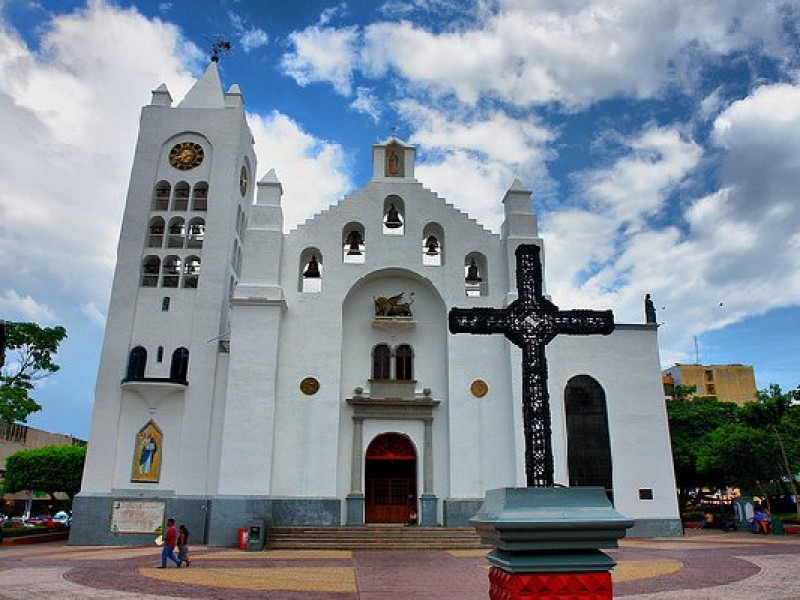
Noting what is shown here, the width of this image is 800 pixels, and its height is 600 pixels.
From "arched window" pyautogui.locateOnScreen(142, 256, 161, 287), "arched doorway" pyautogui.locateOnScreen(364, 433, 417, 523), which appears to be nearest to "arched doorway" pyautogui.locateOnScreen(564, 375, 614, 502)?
"arched doorway" pyautogui.locateOnScreen(364, 433, 417, 523)

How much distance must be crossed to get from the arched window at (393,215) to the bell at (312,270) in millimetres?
Answer: 2963

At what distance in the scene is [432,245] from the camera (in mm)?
25812

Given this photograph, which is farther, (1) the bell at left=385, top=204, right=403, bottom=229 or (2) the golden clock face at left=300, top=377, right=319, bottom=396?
(1) the bell at left=385, top=204, right=403, bottom=229

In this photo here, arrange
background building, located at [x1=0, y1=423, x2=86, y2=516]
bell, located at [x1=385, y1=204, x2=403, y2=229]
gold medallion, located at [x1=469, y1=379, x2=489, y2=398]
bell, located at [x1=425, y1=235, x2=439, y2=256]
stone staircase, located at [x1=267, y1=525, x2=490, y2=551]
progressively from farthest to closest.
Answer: background building, located at [x1=0, y1=423, x2=86, y2=516] < bell, located at [x1=425, y1=235, x2=439, y2=256] < bell, located at [x1=385, y1=204, x2=403, y2=229] < gold medallion, located at [x1=469, y1=379, x2=489, y2=398] < stone staircase, located at [x1=267, y1=525, x2=490, y2=551]

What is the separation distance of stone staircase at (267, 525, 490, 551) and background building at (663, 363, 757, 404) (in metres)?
49.3

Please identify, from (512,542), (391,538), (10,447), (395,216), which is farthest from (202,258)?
(10,447)

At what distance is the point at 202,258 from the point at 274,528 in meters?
10.4

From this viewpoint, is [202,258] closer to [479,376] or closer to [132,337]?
[132,337]

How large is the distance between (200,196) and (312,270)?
5717mm

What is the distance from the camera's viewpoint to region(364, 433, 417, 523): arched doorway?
2309 centimetres

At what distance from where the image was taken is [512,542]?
13.6ft

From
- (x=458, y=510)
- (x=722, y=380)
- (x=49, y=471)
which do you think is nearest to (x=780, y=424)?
(x=458, y=510)

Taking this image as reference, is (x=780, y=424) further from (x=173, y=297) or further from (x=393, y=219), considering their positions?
(x=173, y=297)

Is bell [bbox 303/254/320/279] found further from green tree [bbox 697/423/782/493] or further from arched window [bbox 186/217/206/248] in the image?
green tree [bbox 697/423/782/493]
